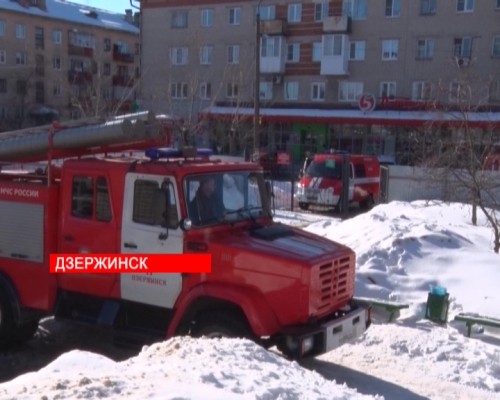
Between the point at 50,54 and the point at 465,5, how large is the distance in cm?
3793

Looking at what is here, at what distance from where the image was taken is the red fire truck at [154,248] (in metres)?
7.00

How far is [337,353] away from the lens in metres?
8.42

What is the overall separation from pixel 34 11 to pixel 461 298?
61.1 metres

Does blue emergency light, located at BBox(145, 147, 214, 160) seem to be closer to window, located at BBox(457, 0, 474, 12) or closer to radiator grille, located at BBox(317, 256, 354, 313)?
radiator grille, located at BBox(317, 256, 354, 313)

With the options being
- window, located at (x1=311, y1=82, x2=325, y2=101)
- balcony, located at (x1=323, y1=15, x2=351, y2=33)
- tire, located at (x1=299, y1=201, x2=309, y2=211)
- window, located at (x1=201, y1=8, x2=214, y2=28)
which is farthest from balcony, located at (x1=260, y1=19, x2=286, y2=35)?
tire, located at (x1=299, y1=201, x2=309, y2=211)

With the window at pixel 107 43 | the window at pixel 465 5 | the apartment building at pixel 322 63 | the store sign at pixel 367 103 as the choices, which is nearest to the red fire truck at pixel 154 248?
the apartment building at pixel 322 63

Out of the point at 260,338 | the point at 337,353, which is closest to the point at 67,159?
the point at 260,338

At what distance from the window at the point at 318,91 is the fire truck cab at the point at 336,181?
2524 centimetres

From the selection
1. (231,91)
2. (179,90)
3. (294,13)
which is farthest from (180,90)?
(294,13)

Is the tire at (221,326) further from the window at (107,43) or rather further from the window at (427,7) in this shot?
the window at (107,43)

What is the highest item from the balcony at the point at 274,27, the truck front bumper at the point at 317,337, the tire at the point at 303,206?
the balcony at the point at 274,27

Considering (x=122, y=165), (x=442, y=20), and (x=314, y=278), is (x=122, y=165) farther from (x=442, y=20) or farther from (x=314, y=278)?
(x=442, y=20)

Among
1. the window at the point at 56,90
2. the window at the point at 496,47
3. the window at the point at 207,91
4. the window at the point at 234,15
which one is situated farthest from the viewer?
the window at the point at 56,90

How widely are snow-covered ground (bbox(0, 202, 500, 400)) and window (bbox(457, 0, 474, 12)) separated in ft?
110
